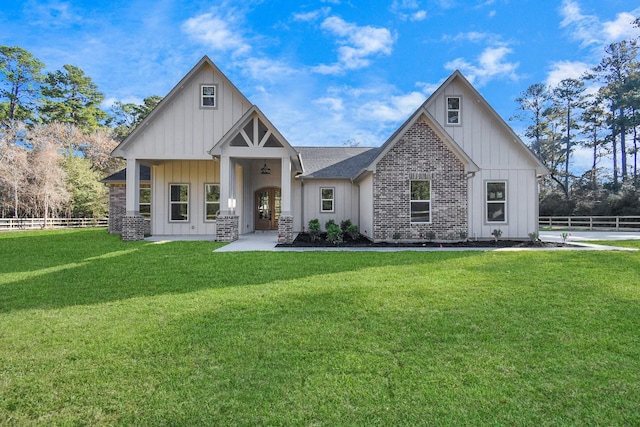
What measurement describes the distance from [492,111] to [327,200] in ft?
27.0

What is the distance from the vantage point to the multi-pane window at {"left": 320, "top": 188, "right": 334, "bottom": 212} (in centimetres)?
1671

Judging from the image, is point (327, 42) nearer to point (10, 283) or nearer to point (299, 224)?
point (299, 224)

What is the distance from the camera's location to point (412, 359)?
303 centimetres

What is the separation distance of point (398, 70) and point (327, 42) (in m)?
8.37

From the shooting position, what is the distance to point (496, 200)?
13047 millimetres

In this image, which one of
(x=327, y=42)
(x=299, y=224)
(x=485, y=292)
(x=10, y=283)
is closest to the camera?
(x=485, y=292)

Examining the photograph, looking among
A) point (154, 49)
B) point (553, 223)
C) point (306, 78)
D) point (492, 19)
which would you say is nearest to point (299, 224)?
point (154, 49)

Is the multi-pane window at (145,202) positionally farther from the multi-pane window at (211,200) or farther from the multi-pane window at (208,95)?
the multi-pane window at (208,95)

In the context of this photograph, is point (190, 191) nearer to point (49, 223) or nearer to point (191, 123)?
point (191, 123)

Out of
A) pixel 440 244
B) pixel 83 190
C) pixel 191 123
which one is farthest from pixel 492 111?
pixel 83 190

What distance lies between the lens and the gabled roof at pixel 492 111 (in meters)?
12.7

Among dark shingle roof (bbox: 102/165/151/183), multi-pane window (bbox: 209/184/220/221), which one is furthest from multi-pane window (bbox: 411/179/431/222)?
dark shingle roof (bbox: 102/165/151/183)

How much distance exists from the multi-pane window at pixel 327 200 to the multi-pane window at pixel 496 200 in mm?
7179

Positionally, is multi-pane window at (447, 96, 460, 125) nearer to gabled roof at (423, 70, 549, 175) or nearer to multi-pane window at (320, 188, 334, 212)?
gabled roof at (423, 70, 549, 175)
